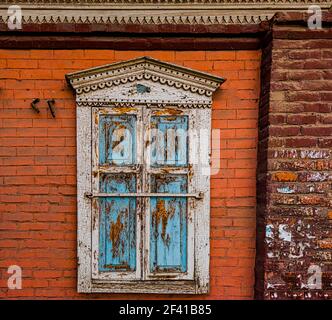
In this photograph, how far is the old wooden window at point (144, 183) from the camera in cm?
394

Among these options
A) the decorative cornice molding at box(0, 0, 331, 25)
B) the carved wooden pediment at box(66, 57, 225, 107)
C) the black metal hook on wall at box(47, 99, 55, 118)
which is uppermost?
the decorative cornice molding at box(0, 0, 331, 25)

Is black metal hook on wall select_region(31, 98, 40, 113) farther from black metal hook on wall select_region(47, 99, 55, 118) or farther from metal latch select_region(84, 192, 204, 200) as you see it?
metal latch select_region(84, 192, 204, 200)

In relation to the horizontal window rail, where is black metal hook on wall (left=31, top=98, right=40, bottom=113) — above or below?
above

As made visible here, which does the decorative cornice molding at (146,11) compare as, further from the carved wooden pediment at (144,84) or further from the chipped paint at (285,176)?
the chipped paint at (285,176)

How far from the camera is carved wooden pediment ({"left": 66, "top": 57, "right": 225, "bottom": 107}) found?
3908mm

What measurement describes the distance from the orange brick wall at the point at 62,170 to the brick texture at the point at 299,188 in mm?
339

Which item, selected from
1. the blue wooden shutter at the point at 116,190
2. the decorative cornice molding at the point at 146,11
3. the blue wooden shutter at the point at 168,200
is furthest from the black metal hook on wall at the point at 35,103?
the blue wooden shutter at the point at 168,200

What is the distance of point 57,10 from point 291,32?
2.11 metres

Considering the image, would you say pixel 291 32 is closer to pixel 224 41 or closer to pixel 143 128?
pixel 224 41

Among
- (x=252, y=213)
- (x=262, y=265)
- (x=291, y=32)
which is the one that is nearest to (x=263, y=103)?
(x=291, y=32)

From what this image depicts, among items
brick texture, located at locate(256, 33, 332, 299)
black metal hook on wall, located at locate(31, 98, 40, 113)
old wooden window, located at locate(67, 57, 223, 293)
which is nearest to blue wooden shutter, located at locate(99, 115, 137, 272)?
old wooden window, located at locate(67, 57, 223, 293)

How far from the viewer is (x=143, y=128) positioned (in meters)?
3.95

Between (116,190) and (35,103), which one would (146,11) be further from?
(116,190)

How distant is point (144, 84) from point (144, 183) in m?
0.84
